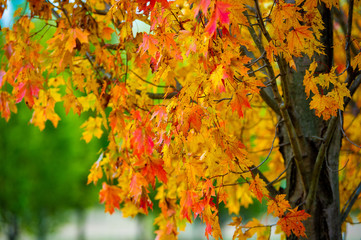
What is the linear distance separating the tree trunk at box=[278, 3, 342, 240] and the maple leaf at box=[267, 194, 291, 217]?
0.45 meters

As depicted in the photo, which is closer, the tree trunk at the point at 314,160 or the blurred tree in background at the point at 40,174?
the tree trunk at the point at 314,160

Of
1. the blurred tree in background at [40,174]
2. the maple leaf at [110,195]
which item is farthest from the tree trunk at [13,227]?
the maple leaf at [110,195]

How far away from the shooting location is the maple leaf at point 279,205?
246 cm

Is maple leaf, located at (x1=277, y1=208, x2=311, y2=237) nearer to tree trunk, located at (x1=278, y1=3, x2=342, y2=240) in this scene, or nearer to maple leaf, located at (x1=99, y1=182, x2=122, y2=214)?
tree trunk, located at (x1=278, y1=3, x2=342, y2=240)

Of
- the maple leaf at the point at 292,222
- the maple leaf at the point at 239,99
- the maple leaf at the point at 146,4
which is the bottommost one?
the maple leaf at the point at 292,222

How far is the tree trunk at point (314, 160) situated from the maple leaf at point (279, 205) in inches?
17.9

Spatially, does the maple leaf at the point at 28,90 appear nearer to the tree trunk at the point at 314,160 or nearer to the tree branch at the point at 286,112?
the tree branch at the point at 286,112

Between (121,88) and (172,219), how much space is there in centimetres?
136

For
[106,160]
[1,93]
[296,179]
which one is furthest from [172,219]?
[1,93]

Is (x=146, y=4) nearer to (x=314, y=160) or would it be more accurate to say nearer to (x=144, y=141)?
(x=144, y=141)

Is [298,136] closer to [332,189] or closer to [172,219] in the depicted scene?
[332,189]

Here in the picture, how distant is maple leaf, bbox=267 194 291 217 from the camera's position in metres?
2.46

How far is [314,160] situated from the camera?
3.01 meters

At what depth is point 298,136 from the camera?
2.94 meters
